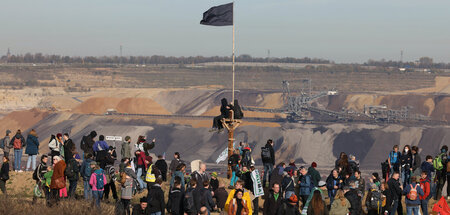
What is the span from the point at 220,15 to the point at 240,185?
12044mm

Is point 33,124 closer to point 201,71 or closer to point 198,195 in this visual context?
point 201,71

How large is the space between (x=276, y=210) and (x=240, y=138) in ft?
266

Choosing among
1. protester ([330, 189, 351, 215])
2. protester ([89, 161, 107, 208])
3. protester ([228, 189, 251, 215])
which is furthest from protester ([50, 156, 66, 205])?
protester ([330, 189, 351, 215])

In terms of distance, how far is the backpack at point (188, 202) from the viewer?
14523 millimetres

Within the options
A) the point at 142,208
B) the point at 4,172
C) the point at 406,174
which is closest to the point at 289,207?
the point at 142,208

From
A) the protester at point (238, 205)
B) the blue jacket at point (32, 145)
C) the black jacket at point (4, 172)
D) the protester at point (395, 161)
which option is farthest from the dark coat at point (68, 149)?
the protester at point (395, 161)

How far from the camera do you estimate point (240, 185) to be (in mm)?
14180

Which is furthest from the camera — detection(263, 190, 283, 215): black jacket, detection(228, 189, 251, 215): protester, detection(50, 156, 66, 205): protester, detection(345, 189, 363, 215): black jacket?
detection(50, 156, 66, 205): protester

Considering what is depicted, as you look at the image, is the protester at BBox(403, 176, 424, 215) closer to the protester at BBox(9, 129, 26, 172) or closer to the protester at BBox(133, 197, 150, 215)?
the protester at BBox(133, 197, 150, 215)

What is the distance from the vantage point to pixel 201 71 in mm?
182125

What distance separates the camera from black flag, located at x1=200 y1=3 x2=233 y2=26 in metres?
25.0

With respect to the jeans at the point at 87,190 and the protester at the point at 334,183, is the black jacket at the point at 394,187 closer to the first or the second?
the protester at the point at 334,183

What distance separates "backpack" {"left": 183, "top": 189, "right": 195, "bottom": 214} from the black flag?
38.1 feet

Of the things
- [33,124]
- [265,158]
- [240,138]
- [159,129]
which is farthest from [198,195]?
[33,124]
